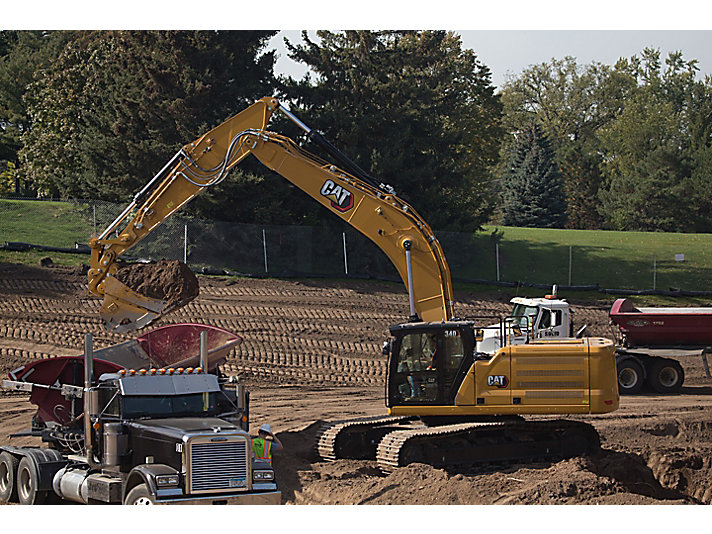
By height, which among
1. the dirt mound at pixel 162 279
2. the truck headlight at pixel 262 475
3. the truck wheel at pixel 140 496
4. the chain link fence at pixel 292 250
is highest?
the chain link fence at pixel 292 250

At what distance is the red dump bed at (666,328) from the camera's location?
915 inches

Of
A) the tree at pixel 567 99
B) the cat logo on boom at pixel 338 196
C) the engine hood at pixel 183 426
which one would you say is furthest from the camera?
the tree at pixel 567 99

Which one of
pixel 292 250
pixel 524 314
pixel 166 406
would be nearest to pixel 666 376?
pixel 524 314

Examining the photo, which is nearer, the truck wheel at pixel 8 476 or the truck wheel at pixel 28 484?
the truck wheel at pixel 28 484

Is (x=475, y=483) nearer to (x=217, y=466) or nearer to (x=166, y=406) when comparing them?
(x=217, y=466)

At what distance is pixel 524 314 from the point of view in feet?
76.0

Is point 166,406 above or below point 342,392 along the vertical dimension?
above

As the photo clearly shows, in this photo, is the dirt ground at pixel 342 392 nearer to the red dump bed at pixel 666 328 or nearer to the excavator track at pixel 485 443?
the excavator track at pixel 485 443

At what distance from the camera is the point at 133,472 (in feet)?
35.1

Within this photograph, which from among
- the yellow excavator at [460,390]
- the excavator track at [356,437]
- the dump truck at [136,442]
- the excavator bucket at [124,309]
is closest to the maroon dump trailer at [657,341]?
the yellow excavator at [460,390]

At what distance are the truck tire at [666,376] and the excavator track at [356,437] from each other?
10194 mm

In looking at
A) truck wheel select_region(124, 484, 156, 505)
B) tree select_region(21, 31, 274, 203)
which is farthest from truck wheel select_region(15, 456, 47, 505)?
tree select_region(21, 31, 274, 203)

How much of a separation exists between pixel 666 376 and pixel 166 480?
16.4 m

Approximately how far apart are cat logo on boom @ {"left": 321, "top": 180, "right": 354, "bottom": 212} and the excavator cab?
154 inches
